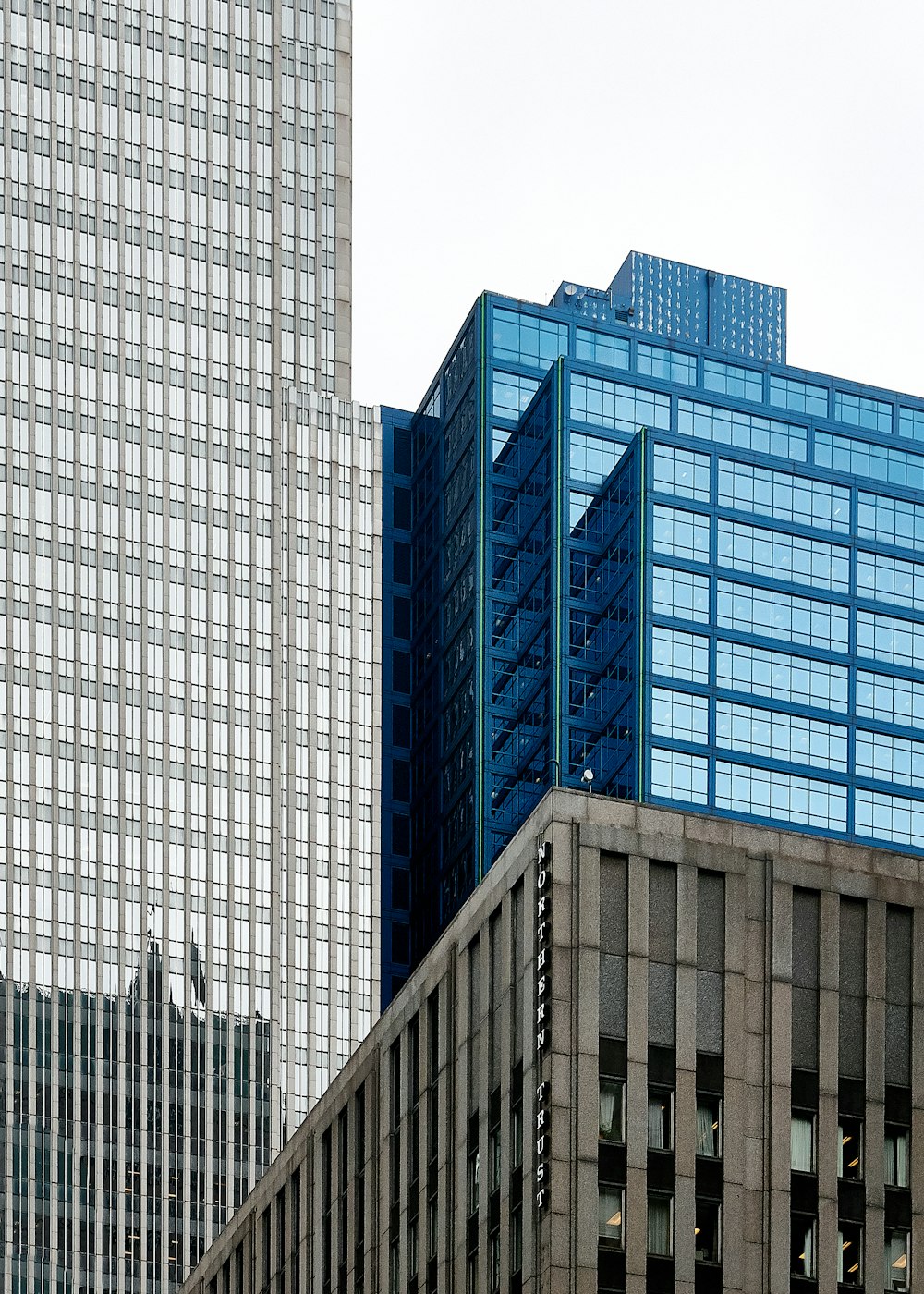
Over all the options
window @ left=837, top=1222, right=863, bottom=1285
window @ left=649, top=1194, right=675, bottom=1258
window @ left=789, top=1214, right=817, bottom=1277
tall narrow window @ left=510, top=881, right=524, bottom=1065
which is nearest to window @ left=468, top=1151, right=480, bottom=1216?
tall narrow window @ left=510, top=881, right=524, bottom=1065

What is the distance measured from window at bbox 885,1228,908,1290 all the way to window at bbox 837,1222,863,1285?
0.97 meters

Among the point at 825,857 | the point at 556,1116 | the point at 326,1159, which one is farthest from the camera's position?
the point at 326,1159

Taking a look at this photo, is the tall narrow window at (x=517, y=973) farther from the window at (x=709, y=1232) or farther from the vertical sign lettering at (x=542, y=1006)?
the window at (x=709, y=1232)

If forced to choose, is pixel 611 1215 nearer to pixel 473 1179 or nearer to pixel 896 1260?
pixel 473 1179

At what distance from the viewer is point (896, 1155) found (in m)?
88.1

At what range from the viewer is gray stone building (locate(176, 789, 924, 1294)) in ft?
277

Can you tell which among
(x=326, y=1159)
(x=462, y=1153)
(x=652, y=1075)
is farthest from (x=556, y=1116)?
(x=326, y=1159)

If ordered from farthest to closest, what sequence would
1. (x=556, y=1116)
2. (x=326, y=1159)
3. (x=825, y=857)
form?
1. (x=326, y=1159)
2. (x=825, y=857)
3. (x=556, y=1116)

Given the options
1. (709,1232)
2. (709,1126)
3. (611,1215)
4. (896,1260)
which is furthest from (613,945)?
(896,1260)

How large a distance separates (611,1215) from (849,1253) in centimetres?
775

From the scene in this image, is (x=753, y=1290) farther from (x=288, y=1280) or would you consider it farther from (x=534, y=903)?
(x=288, y=1280)

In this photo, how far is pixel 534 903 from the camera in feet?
286

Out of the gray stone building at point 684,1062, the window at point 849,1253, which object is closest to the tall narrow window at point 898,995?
the gray stone building at point 684,1062

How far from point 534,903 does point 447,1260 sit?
45.6 ft
